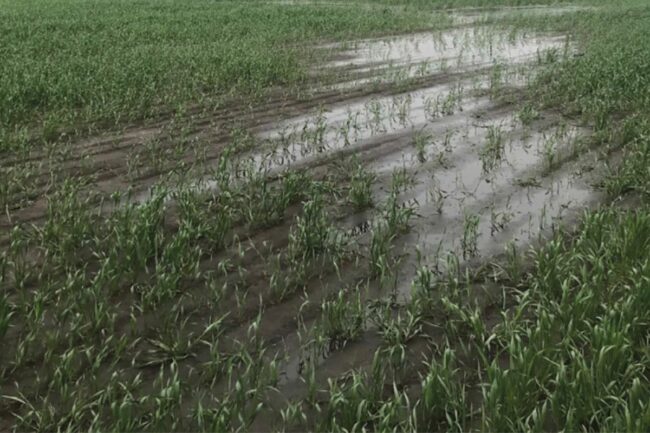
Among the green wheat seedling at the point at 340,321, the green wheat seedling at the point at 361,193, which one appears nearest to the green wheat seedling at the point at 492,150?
the green wheat seedling at the point at 361,193

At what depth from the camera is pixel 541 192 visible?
8117 millimetres

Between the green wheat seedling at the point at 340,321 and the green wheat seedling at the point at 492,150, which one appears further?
the green wheat seedling at the point at 492,150

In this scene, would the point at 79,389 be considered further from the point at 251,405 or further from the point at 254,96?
the point at 254,96

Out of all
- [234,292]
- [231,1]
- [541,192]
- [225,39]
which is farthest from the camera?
[231,1]

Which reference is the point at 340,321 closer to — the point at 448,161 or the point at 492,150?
the point at 448,161

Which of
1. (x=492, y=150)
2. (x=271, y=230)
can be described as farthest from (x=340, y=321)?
(x=492, y=150)

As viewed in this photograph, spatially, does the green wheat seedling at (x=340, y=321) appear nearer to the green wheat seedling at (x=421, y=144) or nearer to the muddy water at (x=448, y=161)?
the muddy water at (x=448, y=161)

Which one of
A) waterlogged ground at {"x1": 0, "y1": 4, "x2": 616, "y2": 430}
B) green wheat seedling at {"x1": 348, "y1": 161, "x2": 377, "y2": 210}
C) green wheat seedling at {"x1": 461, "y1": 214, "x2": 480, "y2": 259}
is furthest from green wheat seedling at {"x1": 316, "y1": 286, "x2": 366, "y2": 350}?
green wheat seedling at {"x1": 348, "y1": 161, "x2": 377, "y2": 210}

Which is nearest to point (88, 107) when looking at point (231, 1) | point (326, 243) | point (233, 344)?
point (326, 243)

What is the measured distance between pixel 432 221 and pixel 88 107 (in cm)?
701

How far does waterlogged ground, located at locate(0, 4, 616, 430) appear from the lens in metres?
4.54

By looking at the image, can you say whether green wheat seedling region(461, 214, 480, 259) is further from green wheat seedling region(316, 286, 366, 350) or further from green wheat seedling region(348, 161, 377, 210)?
green wheat seedling region(316, 286, 366, 350)

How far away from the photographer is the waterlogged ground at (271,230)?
4539 millimetres

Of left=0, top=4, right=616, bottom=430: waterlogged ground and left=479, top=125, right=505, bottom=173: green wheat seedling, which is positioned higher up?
left=0, top=4, right=616, bottom=430: waterlogged ground
